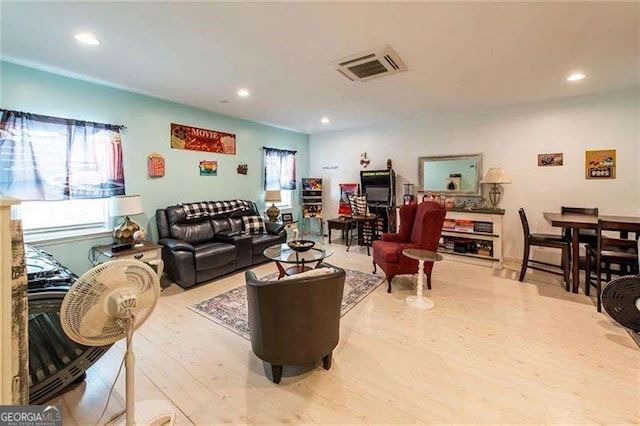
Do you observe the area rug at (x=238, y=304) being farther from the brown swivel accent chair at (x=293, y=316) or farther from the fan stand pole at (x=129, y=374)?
the fan stand pole at (x=129, y=374)

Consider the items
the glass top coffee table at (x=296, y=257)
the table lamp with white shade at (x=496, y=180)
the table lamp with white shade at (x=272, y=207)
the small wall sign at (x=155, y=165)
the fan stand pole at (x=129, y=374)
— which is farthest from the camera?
the table lamp with white shade at (x=272, y=207)

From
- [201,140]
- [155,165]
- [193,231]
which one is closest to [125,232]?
[193,231]

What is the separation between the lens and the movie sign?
14.0ft

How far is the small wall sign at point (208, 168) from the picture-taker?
4.65 m

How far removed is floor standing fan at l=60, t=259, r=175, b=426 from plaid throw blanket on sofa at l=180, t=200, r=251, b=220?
9.40ft

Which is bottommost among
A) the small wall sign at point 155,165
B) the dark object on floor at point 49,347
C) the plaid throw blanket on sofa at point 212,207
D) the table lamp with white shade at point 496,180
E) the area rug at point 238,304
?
the area rug at point 238,304

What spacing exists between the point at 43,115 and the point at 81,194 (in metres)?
0.90

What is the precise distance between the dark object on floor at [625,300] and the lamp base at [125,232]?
452cm

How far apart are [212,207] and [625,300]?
15.6 ft

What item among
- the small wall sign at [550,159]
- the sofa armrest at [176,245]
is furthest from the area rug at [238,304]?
the small wall sign at [550,159]

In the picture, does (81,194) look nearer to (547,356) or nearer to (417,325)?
(417,325)

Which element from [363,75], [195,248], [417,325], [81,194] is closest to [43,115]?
[81,194]

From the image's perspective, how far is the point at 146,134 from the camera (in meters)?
3.91

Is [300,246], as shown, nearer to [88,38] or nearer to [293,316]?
[293,316]
